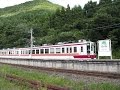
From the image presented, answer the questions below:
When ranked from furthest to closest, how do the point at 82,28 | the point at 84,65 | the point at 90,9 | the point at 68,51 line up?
the point at 90,9
the point at 82,28
the point at 68,51
the point at 84,65

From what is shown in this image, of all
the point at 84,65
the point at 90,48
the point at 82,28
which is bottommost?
the point at 84,65

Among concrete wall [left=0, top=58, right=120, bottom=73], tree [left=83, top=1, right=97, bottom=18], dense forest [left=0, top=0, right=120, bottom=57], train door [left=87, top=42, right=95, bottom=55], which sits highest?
tree [left=83, top=1, right=97, bottom=18]

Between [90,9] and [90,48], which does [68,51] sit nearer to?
[90,48]

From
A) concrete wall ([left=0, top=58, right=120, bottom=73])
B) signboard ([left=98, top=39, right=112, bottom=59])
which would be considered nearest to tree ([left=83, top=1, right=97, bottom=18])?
concrete wall ([left=0, top=58, right=120, bottom=73])

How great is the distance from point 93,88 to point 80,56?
19120 millimetres

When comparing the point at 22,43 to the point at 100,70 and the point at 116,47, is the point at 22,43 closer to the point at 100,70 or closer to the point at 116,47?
the point at 116,47

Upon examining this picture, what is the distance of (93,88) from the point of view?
14.2 metres

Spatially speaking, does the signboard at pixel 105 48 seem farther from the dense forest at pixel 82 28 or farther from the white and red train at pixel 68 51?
the dense forest at pixel 82 28

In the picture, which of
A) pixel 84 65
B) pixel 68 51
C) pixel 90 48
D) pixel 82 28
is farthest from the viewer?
pixel 82 28

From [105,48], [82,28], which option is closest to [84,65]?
[105,48]

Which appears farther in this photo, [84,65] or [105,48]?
[105,48]

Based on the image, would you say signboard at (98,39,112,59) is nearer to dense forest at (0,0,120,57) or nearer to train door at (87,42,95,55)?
train door at (87,42,95,55)

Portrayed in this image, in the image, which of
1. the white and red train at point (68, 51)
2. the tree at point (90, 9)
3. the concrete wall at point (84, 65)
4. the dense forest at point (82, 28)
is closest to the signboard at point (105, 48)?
the concrete wall at point (84, 65)

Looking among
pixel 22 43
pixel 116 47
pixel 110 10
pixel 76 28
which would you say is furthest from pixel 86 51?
pixel 22 43
